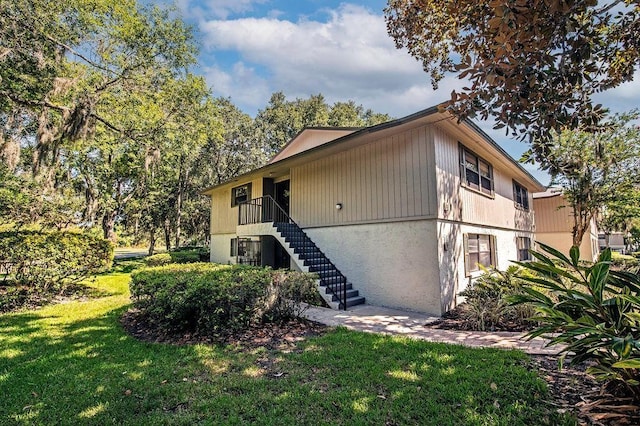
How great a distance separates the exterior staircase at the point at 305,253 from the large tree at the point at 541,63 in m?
5.35

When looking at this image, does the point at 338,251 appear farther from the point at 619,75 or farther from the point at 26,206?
the point at 26,206

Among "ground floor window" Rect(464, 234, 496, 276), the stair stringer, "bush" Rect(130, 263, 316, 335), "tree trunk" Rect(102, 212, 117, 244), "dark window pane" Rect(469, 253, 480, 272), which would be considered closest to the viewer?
"bush" Rect(130, 263, 316, 335)

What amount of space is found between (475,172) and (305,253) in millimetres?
6057

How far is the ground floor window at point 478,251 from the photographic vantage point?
856 centimetres

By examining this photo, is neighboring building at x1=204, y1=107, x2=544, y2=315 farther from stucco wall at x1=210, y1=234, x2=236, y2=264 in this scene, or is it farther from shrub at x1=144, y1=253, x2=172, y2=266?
shrub at x1=144, y1=253, x2=172, y2=266

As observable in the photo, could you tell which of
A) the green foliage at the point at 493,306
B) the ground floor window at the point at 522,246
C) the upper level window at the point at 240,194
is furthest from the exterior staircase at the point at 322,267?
the ground floor window at the point at 522,246

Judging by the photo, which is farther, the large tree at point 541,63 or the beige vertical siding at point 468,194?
the beige vertical siding at point 468,194

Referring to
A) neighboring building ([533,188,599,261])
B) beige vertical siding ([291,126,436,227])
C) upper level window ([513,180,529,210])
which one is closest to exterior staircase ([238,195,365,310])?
beige vertical siding ([291,126,436,227])

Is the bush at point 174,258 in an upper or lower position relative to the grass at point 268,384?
upper

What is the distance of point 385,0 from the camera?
24.5ft

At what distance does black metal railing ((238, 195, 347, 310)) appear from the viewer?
8.23 m

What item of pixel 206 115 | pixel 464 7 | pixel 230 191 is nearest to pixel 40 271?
pixel 230 191

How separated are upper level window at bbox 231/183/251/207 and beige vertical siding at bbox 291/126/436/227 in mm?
3935

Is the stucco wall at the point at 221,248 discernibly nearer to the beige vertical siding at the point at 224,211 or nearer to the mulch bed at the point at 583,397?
the beige vertical siding at the point at 224,211
